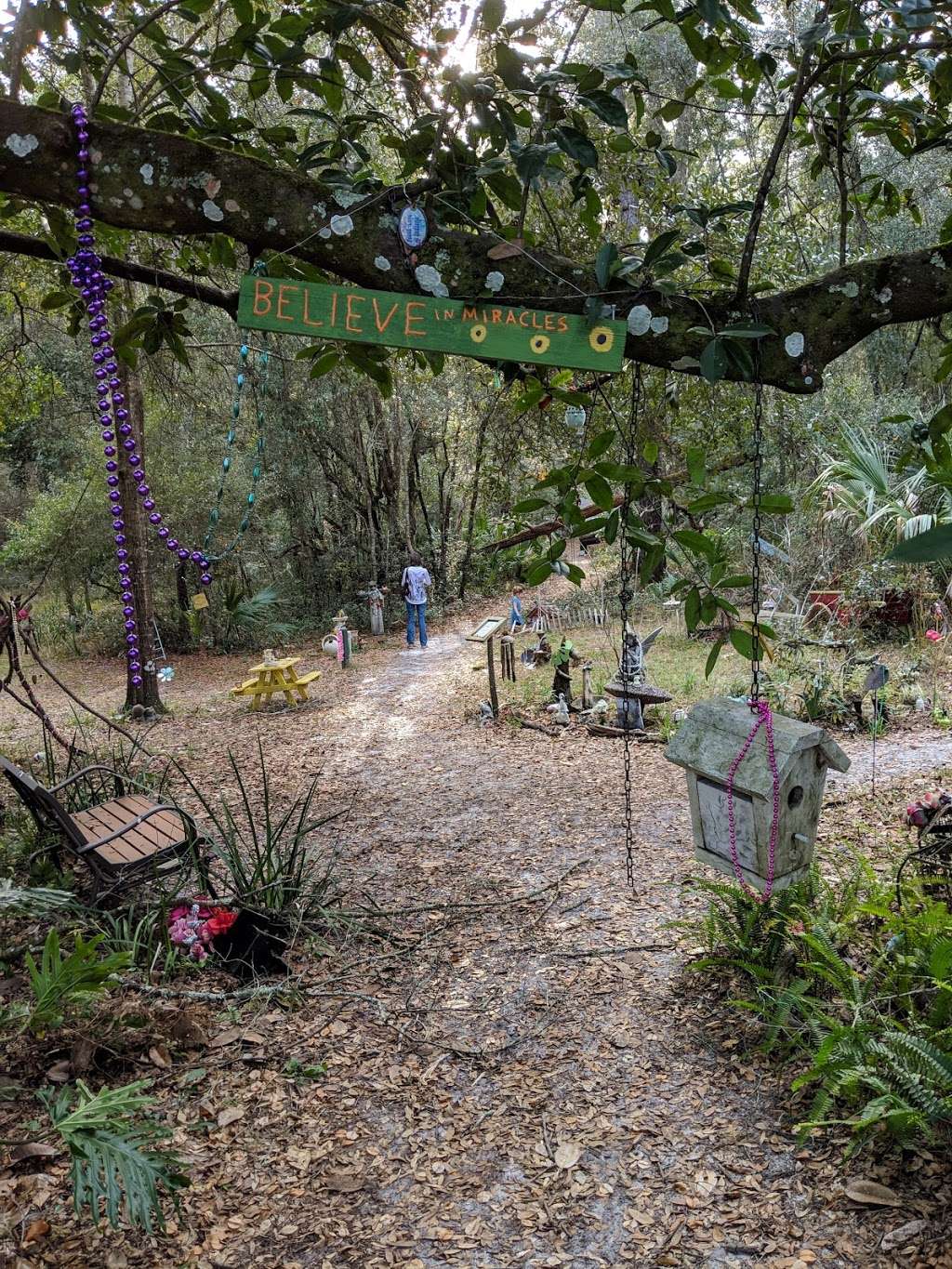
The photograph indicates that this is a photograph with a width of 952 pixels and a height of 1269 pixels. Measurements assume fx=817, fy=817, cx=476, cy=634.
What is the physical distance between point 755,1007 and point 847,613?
6252mm

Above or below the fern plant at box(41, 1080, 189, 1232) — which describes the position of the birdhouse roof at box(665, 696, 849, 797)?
above

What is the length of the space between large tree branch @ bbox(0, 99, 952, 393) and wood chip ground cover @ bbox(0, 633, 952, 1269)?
1.97m

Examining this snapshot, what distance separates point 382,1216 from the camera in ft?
6.72

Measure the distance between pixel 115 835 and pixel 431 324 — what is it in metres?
2.47

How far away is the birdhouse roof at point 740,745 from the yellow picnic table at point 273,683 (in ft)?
20.9

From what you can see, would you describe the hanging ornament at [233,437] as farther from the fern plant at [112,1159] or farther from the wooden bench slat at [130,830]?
the fern plant at [112,1159]

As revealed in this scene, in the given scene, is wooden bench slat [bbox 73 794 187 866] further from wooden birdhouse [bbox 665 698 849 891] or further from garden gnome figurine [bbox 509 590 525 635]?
garden gnome figurine [bbox 509 590 525 635]

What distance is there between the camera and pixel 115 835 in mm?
3252

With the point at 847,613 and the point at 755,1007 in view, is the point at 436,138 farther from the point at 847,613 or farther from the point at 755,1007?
the point at 847,613

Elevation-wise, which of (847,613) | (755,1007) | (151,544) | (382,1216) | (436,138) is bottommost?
(382,1216)

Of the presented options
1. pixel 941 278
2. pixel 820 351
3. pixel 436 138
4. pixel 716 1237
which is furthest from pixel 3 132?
pixel 716 1237

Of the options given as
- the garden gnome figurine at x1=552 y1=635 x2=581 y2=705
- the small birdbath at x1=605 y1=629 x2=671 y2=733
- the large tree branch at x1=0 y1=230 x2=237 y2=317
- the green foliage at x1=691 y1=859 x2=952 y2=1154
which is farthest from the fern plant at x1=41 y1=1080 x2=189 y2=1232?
the garden gnome figurine at x1=552 y1=635 x2=581 y2=705

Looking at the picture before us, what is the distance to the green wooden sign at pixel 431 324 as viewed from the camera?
70.4 inches

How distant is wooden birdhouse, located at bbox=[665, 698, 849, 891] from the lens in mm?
2141
